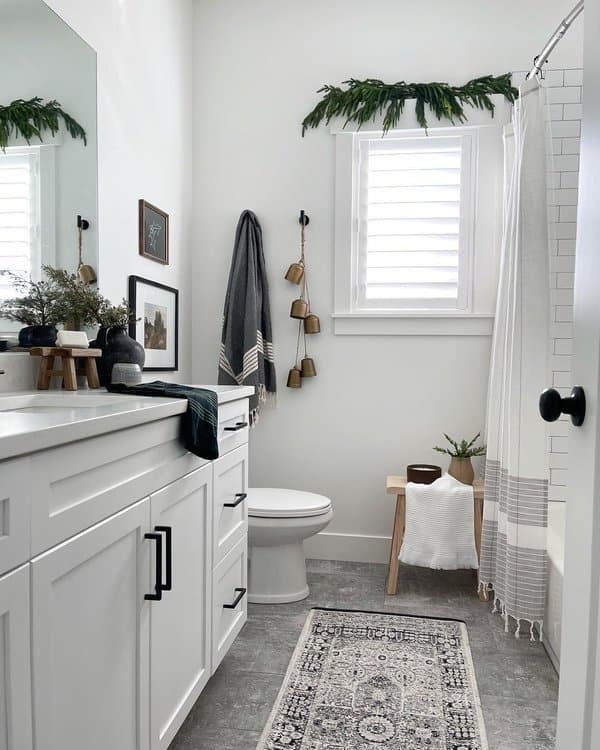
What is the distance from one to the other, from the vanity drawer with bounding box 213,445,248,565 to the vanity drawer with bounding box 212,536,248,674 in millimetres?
41

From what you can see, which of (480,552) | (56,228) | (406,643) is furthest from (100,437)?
(480,552)

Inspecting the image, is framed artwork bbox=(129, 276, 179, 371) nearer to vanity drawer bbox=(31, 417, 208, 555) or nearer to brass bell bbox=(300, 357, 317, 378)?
brass bell bbox=(300, 357, 317, 378)

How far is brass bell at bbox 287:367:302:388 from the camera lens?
306 centimetres

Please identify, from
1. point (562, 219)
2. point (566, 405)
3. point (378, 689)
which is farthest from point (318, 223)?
point (566, 405)

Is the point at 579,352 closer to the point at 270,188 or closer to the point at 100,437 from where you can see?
the point at 100,437

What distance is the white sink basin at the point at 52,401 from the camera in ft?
4.87

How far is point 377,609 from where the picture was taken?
8.27 ft

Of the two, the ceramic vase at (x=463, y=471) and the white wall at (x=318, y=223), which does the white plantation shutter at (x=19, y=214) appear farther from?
the ceramic vase at (x=463, y=471)

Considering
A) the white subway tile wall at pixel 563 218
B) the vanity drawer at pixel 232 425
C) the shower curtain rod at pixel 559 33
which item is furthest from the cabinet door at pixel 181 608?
the shower curtain rod at pixel 559 33

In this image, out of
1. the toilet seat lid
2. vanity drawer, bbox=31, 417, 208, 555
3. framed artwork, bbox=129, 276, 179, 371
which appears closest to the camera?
vanity drawer, bbox=31, 417, 208, 555

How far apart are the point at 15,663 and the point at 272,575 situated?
178cm

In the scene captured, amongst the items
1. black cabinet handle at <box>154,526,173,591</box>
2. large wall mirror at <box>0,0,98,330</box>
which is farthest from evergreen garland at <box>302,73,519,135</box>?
black cabinet handle at <box>154,526,173,591</box>

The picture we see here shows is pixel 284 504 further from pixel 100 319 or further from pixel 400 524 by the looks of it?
pixel 100 319

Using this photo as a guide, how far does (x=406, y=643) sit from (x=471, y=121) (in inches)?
90.5
